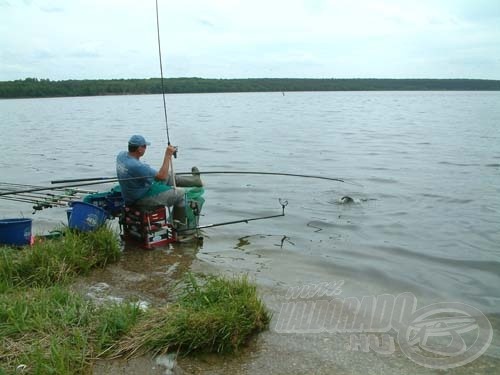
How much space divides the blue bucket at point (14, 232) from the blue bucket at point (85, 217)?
2.41 feet

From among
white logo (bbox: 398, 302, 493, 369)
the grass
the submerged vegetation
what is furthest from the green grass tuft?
the grass

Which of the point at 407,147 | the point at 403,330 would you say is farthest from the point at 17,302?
the point at 407,147

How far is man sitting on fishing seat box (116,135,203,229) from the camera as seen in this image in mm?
7422

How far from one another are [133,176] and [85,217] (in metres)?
0.88

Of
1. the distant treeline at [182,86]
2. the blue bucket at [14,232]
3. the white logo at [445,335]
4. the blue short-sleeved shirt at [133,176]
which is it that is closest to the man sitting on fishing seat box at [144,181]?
the blue short-sleeved shirt at [133,176]

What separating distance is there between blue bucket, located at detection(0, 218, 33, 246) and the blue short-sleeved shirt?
4.89 feet

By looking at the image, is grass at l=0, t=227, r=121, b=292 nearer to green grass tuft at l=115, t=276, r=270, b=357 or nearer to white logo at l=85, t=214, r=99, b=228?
white logo at l=85, t=214, r=99, b=228

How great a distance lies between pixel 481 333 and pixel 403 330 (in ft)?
2.99

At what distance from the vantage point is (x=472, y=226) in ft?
34.7

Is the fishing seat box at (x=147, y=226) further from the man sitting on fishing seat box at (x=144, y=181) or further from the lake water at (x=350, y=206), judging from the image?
the lake water at (x=350, y=206)

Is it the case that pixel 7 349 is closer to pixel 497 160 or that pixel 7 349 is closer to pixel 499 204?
pixel 499 204

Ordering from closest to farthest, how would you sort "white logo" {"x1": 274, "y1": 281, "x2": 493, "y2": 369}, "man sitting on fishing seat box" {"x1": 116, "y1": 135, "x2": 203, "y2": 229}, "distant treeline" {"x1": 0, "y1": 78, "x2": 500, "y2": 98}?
"white logo" {"x1": 274, "y1": 281, "x2": 493, "y2": 369} < "man sitting on fishing seat box" {"x1": 116, "y1": 135, "x2": 203, "y2": 229} < "distant treeline" {"x1": 0, "y1": 78, "x2": 500, "y2": 98}

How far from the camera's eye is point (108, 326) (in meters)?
4.78

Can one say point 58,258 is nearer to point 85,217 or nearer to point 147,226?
point 85,217
